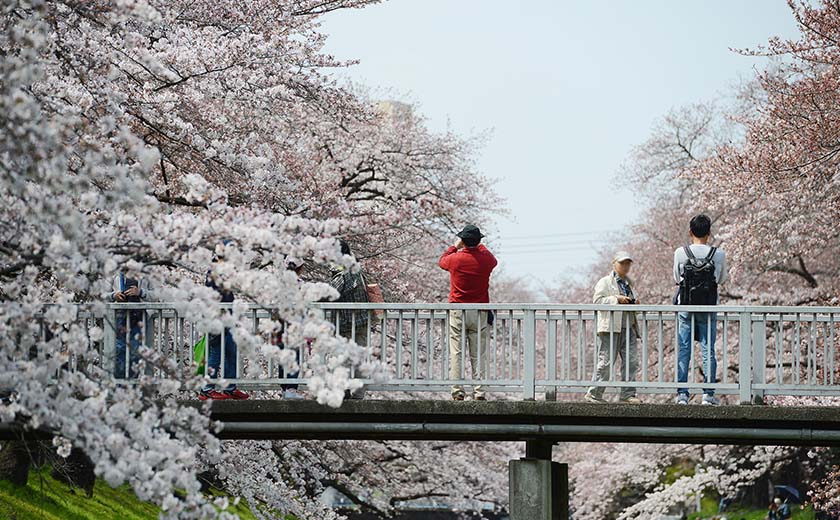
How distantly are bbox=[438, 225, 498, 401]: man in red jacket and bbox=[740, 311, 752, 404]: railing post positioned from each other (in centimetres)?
249

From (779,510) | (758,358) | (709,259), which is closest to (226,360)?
(709,259)

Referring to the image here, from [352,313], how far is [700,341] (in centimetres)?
348

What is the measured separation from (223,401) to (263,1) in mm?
6882

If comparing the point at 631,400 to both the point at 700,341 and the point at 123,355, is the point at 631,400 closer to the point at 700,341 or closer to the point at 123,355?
the point at 700,341

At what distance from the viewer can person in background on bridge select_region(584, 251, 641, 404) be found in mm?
13352

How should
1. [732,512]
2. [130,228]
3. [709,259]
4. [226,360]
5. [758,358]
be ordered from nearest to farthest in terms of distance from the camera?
1. [130,228]
2. [758,358]
3. [709,259]
4. [226,360]
5. [732,512]

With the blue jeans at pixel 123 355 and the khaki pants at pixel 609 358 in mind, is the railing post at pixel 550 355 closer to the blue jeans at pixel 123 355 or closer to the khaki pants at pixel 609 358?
the khaki pants at pixel 609 358

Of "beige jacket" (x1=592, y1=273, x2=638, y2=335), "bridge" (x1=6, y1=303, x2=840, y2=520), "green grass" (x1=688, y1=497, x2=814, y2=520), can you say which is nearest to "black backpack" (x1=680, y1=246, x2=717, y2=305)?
"bridge" (x1=6, y1=303, x2=840, y2=520)

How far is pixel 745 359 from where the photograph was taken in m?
13.2

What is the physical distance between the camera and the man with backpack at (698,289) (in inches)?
526

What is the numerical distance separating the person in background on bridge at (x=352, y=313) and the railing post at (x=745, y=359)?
3670 millimetres

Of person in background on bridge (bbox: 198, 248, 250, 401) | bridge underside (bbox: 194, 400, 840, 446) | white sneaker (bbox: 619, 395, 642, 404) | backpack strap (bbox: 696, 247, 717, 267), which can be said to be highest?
backpack strap (bbox: 696, 247, 717, 267)

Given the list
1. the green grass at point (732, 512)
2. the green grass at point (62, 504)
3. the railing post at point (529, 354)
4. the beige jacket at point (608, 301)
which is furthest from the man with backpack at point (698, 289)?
the green grass at point (732, 512)

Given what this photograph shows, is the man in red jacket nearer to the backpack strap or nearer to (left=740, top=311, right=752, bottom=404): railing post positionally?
the backpack strap
